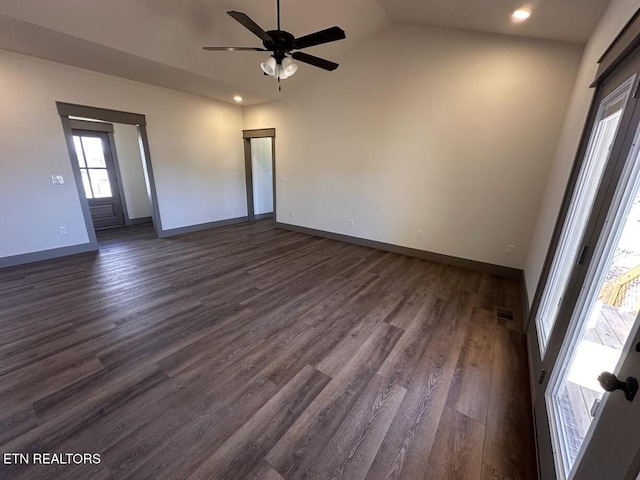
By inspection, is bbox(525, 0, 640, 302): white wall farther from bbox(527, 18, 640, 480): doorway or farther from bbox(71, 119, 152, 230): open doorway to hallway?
bbox(71, 119, 152, 230): open doorway to hallway

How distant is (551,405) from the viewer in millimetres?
1475

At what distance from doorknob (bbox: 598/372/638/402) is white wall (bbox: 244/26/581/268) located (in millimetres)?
3557

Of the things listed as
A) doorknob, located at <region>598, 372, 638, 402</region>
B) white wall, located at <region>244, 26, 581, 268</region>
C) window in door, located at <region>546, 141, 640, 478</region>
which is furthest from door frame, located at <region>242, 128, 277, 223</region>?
doorknob, located at <region>598, 372, 638, 402</region>

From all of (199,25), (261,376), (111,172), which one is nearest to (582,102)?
(261,376)

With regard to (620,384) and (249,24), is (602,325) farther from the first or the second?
(249,24)

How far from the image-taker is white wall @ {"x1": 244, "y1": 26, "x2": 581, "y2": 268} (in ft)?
11.0

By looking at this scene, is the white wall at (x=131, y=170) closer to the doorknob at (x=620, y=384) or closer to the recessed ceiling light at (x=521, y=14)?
the recessed ceiling light at (x=521, y=14)

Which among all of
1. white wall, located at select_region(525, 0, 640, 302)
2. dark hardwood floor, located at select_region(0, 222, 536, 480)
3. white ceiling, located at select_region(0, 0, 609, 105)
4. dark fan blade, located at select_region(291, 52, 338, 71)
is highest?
white ceiling, located at select_region(0, 0, 609, 105)

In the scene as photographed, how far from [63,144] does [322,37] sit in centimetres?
420

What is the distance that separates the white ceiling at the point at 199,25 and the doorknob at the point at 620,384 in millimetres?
2953

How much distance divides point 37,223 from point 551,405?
20.0 ft

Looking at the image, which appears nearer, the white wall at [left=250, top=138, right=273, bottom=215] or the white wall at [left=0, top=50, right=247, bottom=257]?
the white wall at [left=0, top=50, right=247, bottom=257]

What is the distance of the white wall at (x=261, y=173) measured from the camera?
686cm

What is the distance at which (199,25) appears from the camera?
10.5ft
